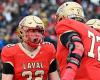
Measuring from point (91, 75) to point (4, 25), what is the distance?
12.5 metres

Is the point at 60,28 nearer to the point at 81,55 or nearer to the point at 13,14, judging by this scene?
the point at 81,55

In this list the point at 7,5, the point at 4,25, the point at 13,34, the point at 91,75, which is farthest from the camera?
the point at 7,5

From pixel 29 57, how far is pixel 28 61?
2.0 inches

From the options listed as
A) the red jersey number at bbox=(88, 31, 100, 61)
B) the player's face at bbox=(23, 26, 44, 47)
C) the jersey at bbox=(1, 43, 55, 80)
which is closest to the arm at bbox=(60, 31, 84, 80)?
the red jersey number at bbox=(88, 31, 100, 61)

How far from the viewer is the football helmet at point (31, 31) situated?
4727 millimetres

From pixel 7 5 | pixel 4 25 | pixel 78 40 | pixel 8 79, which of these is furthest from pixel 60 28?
pixel 7 5

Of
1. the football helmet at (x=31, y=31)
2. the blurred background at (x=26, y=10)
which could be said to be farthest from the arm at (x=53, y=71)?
the blurred background at (x=26, y=10)

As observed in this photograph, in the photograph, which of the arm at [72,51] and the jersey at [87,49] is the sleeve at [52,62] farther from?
the arm at [72,51]

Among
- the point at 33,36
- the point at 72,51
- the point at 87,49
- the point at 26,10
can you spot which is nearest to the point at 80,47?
the point at 72,51

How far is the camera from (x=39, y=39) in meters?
4.70

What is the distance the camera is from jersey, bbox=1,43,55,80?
15.7 feet

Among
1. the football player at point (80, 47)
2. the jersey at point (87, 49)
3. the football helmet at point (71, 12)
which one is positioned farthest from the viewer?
the football helmet at point (71, 12)

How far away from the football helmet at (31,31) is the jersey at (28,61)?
136 mm

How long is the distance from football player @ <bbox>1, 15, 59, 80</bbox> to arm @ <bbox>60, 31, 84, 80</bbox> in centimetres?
72
